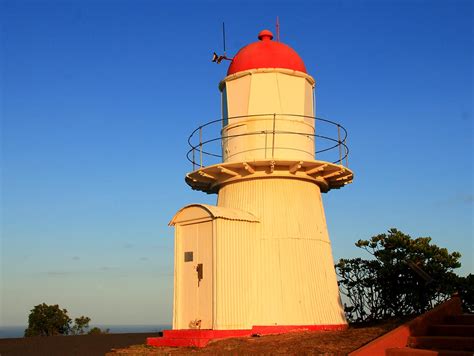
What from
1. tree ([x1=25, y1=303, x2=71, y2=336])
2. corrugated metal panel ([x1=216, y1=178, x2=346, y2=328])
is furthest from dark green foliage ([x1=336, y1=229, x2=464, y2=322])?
tree ([x1=25, y1=303, x2=71, y2=336])

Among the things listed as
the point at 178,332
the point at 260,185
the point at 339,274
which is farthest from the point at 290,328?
the point at 339,274

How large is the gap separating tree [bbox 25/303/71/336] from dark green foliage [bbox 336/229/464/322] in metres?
11.2

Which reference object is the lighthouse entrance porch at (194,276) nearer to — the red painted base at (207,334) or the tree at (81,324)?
the red painted base at (207,334)

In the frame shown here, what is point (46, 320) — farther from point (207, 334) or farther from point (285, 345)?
point (285, 345)

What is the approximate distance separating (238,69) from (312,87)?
247 cm

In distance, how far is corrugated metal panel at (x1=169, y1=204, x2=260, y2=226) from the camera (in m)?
15.6

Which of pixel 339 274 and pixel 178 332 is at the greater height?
pixel 339 274

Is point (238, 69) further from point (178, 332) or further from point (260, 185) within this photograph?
point (178, 332)

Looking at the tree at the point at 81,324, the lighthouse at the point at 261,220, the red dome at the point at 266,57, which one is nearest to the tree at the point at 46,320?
the tree at the point at 81,324

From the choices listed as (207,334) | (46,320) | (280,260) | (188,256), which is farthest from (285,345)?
(46,320)

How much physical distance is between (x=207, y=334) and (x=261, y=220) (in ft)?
12.0

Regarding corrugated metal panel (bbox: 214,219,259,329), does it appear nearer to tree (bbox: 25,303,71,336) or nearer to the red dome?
the red dome

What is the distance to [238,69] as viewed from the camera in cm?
1798

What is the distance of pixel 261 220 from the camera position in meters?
16.6
